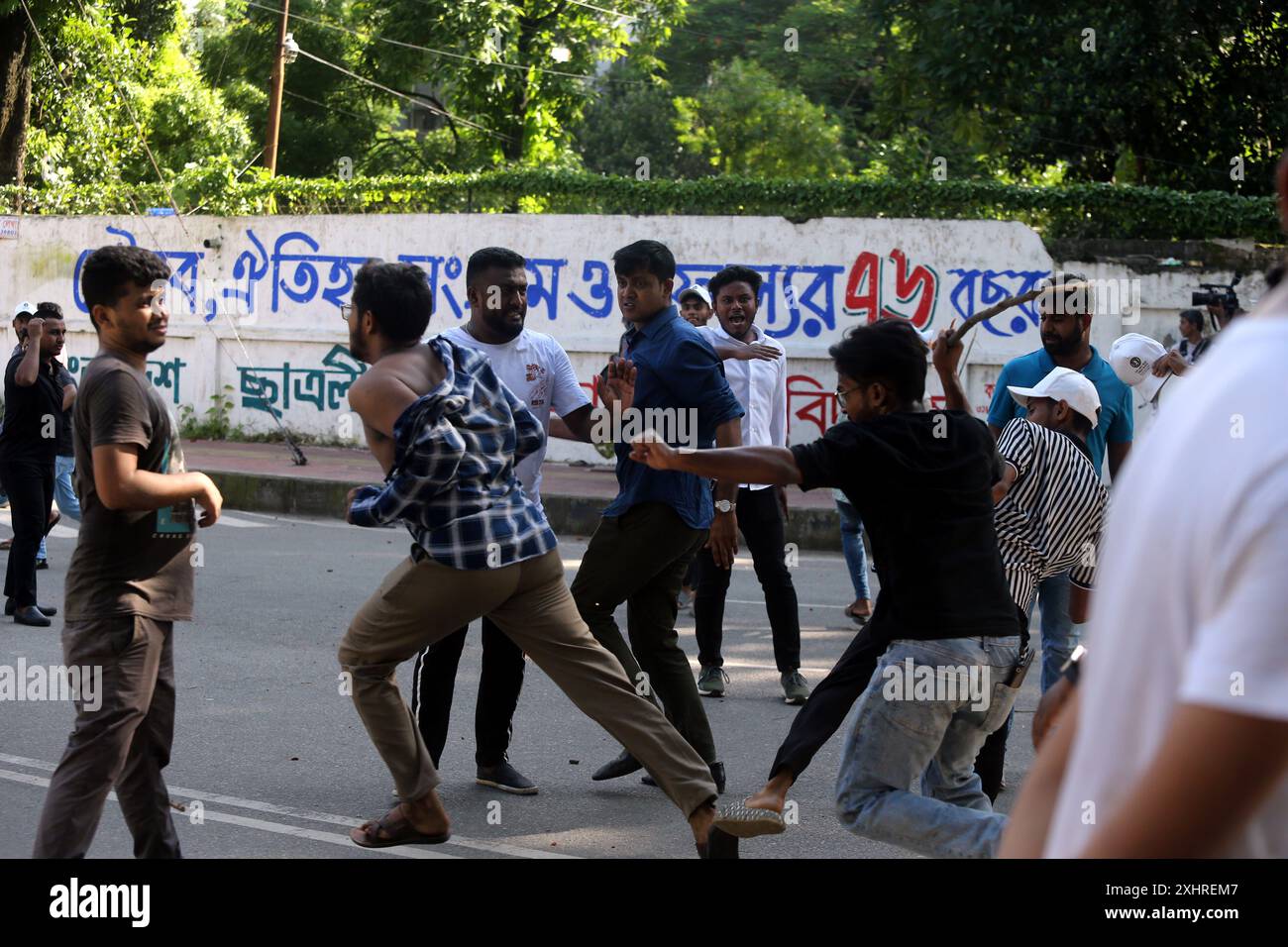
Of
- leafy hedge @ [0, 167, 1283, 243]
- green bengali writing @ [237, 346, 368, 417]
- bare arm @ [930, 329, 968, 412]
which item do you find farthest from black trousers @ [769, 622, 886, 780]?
green bengali writing @ [237, 346, 368, 417]

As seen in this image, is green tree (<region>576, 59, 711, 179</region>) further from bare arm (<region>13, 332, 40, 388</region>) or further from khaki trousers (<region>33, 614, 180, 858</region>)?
khaki trousers (<region>33, 614, 180, 858</region>)

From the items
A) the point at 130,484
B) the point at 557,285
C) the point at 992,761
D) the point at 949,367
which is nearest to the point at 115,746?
the point at 130,484

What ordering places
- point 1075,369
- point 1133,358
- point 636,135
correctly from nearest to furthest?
point 1075,369, point 1133,358, point 636,135

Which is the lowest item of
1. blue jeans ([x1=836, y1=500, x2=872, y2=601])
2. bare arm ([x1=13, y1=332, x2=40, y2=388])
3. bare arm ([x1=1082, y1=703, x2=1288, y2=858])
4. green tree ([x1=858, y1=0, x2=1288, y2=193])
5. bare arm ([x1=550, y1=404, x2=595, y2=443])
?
blue jeans ([x1=836, y1=500, x2=872, y2=601])

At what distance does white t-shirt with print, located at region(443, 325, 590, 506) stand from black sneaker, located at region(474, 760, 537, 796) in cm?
95

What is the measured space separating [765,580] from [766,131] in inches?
798

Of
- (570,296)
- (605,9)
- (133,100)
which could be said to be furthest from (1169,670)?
(133,100)

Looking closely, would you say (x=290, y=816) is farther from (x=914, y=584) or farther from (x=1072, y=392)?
(x=1072, y=392)

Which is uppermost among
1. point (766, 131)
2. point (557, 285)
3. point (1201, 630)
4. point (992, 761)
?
point (766, 131)

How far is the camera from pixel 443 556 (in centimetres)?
406

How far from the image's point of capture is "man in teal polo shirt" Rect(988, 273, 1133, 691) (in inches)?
208

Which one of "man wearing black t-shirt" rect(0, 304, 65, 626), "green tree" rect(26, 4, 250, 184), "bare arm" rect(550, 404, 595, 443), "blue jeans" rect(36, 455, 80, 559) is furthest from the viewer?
"green tree" rect(26, 4, 250, 184)

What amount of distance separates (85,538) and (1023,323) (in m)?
11.6

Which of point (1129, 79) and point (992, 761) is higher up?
point (1129, 79)
